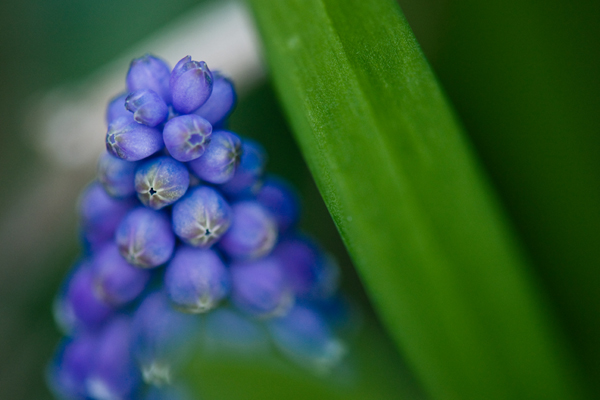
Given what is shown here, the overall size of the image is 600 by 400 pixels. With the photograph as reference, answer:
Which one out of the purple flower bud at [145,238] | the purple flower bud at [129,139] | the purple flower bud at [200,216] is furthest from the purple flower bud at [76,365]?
the purple flower bud at [129,139]

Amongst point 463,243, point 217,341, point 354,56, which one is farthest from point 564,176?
point 217,341

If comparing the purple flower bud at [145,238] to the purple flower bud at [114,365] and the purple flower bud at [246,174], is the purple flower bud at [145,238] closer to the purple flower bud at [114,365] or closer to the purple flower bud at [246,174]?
the purple flower bud at [246,174]

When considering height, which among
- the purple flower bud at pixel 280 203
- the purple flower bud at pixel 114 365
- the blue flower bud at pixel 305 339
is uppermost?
the purple flower bud at pixel 280 203

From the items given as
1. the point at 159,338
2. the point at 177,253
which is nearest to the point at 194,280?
the point at 177,253

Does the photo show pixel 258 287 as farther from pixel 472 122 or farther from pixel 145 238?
pixel 472 122

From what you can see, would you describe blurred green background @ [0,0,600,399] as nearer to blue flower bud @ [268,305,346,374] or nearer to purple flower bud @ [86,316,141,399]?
blue flower bud @ [268,305,346,374]

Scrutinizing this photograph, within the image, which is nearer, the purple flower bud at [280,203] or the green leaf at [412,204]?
the green leaf at [412,204]
